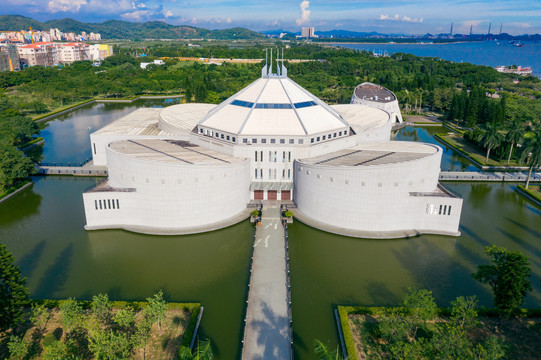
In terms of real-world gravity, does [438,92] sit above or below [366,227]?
above

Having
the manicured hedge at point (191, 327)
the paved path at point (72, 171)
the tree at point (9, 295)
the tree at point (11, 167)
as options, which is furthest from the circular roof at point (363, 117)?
the tree at point (11, 167)

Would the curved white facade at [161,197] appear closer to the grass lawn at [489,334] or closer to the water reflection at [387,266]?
the water reflection at [387,266]

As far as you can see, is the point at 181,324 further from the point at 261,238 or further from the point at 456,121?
the point at 456,121

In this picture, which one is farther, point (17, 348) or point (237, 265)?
point (237, 265)

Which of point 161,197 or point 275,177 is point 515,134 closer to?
point 275,177

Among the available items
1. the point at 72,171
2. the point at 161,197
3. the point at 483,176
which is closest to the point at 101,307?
the point at 161,197

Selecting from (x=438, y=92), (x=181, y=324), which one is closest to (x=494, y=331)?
(x=181, y=324)

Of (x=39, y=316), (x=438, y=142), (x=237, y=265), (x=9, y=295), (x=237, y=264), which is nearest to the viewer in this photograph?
(x=9, y=295)
